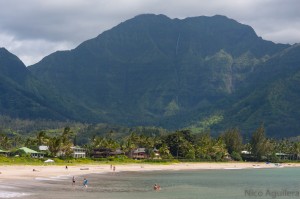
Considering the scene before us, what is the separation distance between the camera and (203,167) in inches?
5861

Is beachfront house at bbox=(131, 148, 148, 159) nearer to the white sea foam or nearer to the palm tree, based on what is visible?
the palm tree

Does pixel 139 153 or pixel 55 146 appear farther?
pixel 139 153

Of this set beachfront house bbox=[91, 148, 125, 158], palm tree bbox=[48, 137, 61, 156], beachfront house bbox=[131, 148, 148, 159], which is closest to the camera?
palm tree bbox=[48, 137, 61, 156]

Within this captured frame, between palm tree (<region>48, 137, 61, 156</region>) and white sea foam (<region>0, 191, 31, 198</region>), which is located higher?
palm tree (<region>48, 137, 61, 156</region>)

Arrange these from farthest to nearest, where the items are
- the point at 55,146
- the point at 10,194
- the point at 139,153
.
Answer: the point at 139,153, the point at 55,146, the point at 10,194

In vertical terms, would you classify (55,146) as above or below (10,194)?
above

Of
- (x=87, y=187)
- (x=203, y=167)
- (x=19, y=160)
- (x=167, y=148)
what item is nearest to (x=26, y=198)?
(x=87, y=187)

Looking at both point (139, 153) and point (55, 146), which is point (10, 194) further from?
point (139, 153)

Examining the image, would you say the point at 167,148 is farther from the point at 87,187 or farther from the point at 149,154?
the point at 87,187

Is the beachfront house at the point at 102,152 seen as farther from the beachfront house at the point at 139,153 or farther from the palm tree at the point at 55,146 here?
the palm tree at the point at 55,146

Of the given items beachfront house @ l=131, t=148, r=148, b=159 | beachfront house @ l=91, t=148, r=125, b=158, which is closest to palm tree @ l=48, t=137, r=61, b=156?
beachfront house @ l=91, t=148, r=125, b=158

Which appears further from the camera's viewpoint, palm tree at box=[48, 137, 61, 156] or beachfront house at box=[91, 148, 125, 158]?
beachfront house at box=[91, 148, 125, 158]

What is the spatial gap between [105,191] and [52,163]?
5554cm

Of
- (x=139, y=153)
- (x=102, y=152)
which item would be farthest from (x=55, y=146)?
(x=139, y=153)
